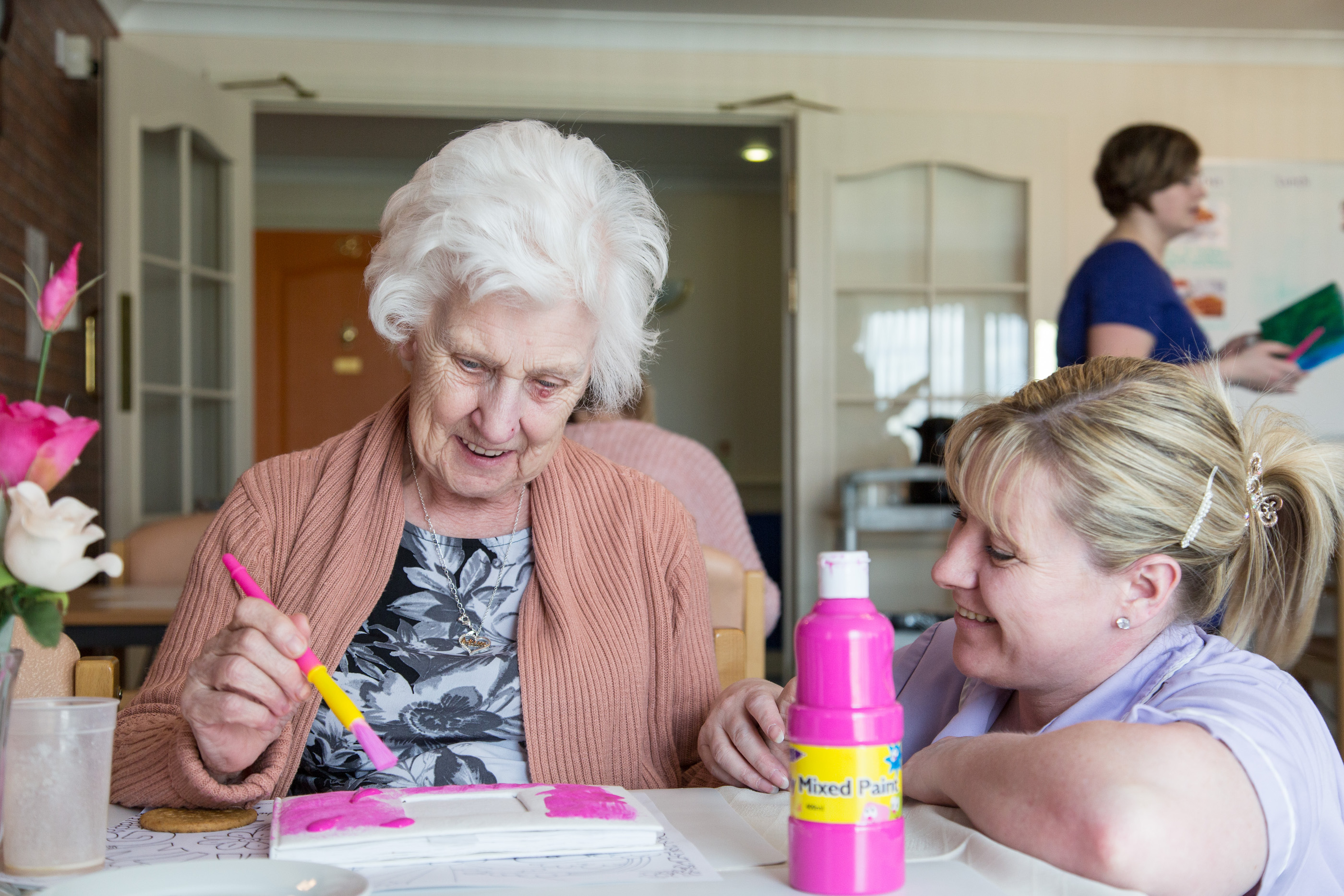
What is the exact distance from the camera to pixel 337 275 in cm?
676

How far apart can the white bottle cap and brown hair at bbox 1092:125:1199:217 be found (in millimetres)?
2321

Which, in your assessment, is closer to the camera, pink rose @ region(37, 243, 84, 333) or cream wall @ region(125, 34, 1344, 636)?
pink rose @ region(37, 243, 84, 333)

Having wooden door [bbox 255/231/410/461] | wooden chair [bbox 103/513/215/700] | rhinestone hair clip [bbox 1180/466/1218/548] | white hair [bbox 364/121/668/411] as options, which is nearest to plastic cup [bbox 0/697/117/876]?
white hair [bbox 364/121/668/411]

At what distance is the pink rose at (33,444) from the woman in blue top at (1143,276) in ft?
6.82

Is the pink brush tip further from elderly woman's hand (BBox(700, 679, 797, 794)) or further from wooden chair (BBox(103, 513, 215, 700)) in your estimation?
wooden chair (BBox(103, 513, 215, 700))

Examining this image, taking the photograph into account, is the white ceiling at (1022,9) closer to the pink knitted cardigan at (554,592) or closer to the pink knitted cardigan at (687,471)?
the pink knitted cardigan at (687,471)

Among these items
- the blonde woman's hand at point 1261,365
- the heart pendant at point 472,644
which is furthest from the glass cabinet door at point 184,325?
the blonde woman's hand at point 1261,365

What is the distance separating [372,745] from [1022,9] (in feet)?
14.2

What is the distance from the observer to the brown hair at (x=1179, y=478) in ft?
3.18

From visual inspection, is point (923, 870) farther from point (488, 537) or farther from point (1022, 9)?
point (1022, 9)

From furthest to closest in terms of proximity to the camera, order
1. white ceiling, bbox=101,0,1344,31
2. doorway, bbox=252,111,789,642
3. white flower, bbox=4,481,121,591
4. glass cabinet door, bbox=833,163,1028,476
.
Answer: doorway, bbox=252,111,789,642
glass cabinet door, bbox=833,163,1028,476
white ceiling, bbox=101,0,1344,31
white flower, bbox=4,481,121,591

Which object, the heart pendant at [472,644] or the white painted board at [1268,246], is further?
the white painted board at [1268,246]

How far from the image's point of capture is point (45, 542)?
61cm

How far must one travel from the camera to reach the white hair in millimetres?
1224
